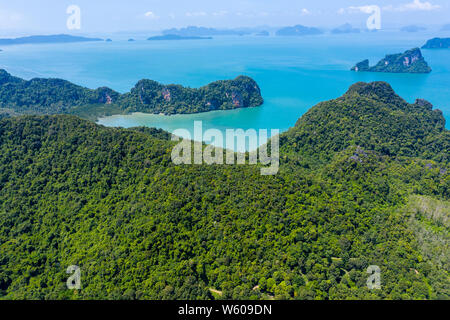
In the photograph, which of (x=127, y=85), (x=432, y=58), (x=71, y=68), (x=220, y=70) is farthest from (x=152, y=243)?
(x=432, y=58)

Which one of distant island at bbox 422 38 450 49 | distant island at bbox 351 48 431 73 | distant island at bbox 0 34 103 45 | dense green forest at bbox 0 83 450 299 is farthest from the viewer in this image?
distant island at bbox 0 34 103 45

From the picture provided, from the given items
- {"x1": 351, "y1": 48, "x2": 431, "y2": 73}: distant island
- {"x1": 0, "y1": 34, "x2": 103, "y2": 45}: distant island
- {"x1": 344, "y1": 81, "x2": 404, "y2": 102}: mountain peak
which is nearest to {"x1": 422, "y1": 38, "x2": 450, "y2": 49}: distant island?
{"x1": 351, "y1": 48, "x2": 431, "y2": 73}: distant island

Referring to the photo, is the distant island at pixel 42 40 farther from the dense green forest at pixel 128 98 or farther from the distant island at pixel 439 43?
the distant island at pixel 439 43

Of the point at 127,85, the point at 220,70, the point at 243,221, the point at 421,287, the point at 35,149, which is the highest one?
the point at 220,70

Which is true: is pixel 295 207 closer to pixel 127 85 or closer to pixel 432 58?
pixel 127 85

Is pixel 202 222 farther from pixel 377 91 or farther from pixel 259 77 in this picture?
pixel 259 77

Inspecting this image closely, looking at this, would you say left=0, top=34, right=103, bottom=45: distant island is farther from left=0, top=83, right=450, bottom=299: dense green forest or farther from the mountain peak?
the mountain peak
